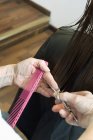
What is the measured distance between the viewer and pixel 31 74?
820 mm

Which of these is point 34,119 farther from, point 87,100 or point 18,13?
point 18,13

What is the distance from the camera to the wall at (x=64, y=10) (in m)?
2.22

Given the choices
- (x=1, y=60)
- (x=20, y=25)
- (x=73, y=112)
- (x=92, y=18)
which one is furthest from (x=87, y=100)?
(x=20, y=25)

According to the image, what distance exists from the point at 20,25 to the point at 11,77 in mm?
1556

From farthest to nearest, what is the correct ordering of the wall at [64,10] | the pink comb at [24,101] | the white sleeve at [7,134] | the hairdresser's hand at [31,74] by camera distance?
the wall at [64,10] < the hairdresser's hand at [31,74] < the pink comb at [24,101] < the white sleeve at [7,134]

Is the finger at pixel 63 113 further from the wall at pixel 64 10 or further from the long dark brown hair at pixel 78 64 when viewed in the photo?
the wall at pixel 64 10

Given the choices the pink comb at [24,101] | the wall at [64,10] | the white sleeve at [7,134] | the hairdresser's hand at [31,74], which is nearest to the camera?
the white sleeve at [7,134]

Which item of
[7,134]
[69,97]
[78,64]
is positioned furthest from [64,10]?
[7,134]

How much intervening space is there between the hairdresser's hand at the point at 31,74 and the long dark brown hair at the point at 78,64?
0.05 m

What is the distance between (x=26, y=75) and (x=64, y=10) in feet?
5.26

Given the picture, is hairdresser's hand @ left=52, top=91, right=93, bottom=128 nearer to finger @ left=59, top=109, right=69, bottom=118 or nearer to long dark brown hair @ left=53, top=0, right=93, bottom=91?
finger @ left=59, top=109, right=69, bottom=118

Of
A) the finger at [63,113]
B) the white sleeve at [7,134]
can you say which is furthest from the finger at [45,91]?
the white sleeve at [7,134]

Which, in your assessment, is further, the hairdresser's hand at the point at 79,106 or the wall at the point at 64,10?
the wall at the point at 64,10

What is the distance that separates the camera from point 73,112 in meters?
0.72
